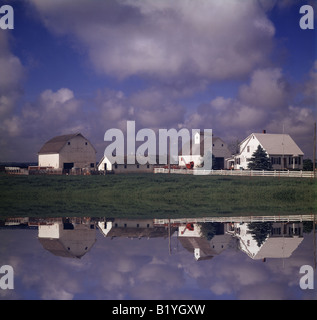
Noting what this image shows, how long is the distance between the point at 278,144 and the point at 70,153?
33.1 metres

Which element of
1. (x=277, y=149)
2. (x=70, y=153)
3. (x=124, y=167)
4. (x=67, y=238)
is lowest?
(x=67, y=238)

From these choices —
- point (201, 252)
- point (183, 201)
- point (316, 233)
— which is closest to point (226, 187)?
point (183, 201)

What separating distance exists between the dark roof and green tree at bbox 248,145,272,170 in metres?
27.9

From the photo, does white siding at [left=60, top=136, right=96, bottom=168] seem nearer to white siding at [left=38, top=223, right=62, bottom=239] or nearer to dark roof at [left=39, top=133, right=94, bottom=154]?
dark roof at [left=39, top=133, right=94, bottom=154]

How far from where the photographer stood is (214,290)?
33.3 feet

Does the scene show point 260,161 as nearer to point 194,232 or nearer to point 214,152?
point 214,152

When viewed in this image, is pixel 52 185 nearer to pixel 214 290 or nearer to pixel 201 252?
pixel 201 252

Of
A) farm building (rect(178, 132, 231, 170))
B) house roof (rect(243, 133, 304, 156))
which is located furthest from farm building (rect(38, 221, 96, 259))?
farm building (rect(178, 132, 231, 170))

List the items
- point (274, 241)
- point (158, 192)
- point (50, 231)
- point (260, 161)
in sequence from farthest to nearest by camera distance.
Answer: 1. point (260, 161)
2. point (158, 192)
3. point (50, 231)
4. point (274, 241)

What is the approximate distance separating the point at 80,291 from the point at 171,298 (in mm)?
2238

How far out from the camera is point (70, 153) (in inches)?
2608

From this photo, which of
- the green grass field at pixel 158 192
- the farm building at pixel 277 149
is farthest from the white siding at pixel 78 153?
the farm building at pixel 277 149

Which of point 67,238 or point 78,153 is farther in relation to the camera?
point 78,153

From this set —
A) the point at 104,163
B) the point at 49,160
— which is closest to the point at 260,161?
the point at 104,163
